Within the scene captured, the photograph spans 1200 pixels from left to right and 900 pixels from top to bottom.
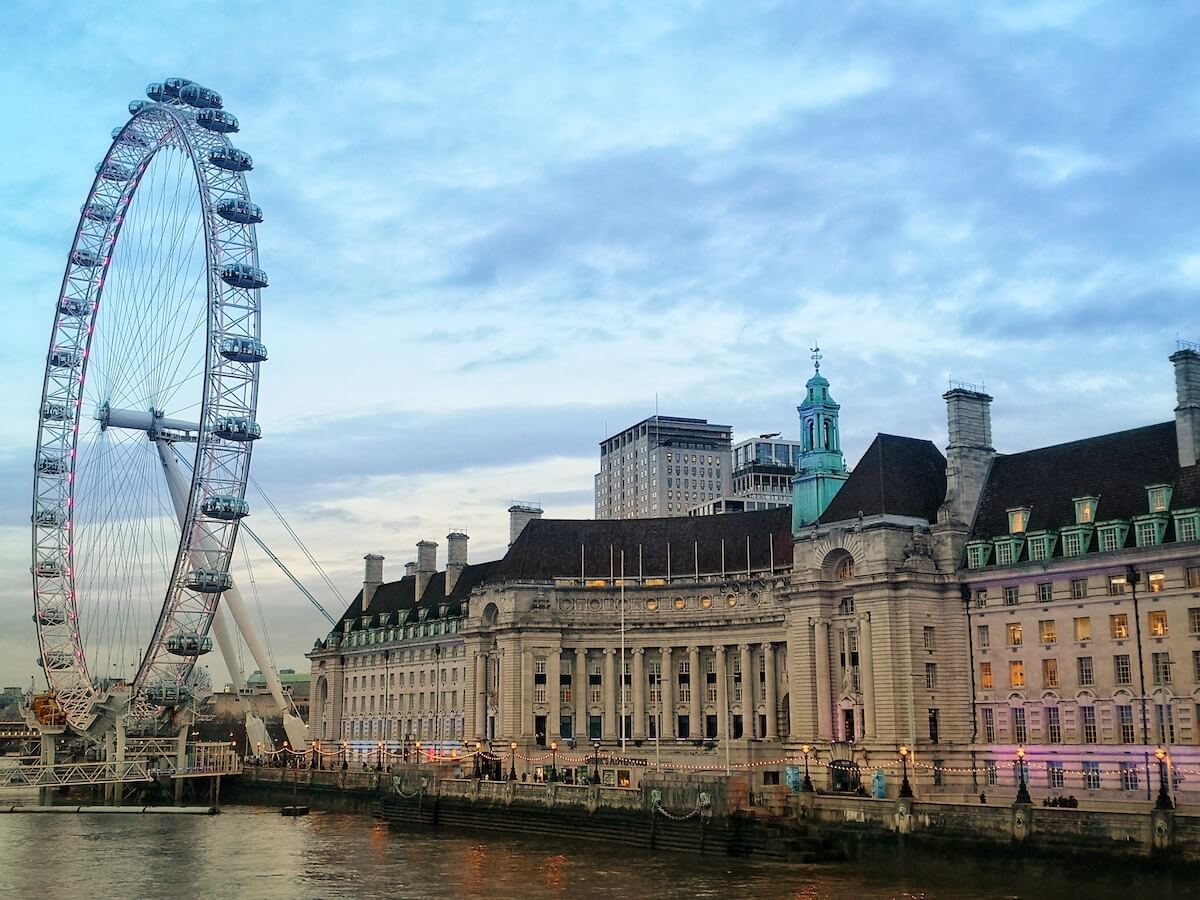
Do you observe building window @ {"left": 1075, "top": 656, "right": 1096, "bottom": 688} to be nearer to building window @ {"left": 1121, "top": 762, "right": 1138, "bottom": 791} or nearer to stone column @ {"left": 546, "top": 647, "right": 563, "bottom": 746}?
building window @ {"left": 1121, "top": 762, "right": 1138, "bottom": 791}

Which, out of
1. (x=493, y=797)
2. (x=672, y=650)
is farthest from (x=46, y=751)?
(x=672, y=650)

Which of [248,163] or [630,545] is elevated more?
[248,163]

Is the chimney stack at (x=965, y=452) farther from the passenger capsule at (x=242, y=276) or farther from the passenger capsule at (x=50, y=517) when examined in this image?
the passenger capsule at (x=50, y=517)

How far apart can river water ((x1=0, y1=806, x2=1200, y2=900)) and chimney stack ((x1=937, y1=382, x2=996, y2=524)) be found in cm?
3327

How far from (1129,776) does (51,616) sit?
282 ft

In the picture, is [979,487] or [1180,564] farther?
[979,487]

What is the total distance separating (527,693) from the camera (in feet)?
429

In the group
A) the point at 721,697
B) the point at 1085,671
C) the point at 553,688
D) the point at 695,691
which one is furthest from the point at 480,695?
the point at 1085,671

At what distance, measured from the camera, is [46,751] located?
123 m

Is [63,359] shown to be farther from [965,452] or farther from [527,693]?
[965,452]

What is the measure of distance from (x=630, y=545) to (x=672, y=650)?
12110mm

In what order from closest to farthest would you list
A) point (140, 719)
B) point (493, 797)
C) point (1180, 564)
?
point (1180, 564) → point (493, 797) → point (140, 719)

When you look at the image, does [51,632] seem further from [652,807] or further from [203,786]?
[652,807]

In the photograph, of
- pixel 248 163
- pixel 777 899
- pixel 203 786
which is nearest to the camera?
pixel 777 899
